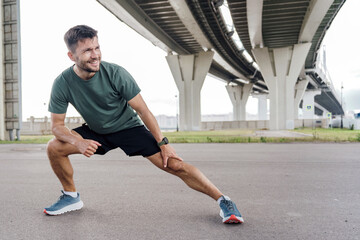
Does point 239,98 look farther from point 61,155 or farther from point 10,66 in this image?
point 61,155

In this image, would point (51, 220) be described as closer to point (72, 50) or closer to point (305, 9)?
point (72, 50)

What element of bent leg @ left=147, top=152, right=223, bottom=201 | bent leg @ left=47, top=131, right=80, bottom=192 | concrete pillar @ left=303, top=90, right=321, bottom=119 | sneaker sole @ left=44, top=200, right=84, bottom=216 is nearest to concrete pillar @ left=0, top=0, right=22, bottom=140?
sneaker sole @ left=44, top=200, right=84, bottom=216

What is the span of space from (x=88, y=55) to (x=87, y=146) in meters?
0.89

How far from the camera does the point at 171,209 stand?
12.3 feet

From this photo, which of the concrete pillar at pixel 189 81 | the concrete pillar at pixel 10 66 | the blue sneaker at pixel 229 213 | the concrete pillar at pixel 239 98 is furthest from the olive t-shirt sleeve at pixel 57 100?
the concrete pillar at pixel 239 98

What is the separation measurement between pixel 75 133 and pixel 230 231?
193cm

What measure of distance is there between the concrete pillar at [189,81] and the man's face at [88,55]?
39344 mm

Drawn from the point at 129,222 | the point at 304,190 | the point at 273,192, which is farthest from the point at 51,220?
the point at 304,190

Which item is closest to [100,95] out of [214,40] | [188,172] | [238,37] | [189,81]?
[188,172]

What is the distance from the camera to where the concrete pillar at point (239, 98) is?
77.6m

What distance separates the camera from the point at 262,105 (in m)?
102

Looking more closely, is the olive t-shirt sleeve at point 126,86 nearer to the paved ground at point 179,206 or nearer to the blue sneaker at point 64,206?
the paved ground at point 179,206

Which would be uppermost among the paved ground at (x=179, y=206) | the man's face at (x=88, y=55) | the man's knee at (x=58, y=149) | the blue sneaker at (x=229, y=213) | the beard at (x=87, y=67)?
the man's face at (x=88, y=55)

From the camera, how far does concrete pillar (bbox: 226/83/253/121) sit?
77562mm
